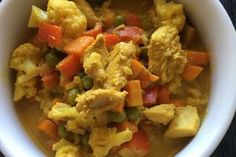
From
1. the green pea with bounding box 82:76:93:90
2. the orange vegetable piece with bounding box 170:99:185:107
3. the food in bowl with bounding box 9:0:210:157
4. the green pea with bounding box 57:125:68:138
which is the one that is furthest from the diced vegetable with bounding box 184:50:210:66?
the green pea with bounding box 57:125:68:138

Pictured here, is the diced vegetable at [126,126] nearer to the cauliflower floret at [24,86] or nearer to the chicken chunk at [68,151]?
the chicken chunk at [68,151]

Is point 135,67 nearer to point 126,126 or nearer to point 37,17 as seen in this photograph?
point 126,126

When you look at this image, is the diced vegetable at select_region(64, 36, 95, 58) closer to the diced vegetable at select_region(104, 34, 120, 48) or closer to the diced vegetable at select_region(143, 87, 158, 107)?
the diced vegetable at select_region(104, 34, 120, 48)

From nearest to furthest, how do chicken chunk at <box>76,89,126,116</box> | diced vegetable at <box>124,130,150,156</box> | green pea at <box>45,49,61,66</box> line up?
chicken chunk at <box>76,89,126,116</box>
diced vegetable at <box>124,130,150,156</box>
green pea at <box>45,49,61,66</box>

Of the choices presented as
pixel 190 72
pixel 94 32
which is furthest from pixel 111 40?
pixel 190 72

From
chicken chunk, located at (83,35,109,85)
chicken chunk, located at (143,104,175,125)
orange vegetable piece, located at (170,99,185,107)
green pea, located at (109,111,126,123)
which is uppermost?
chicken chunk, located at (83,35,109,85)

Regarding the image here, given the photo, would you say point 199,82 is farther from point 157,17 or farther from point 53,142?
point 53,142
